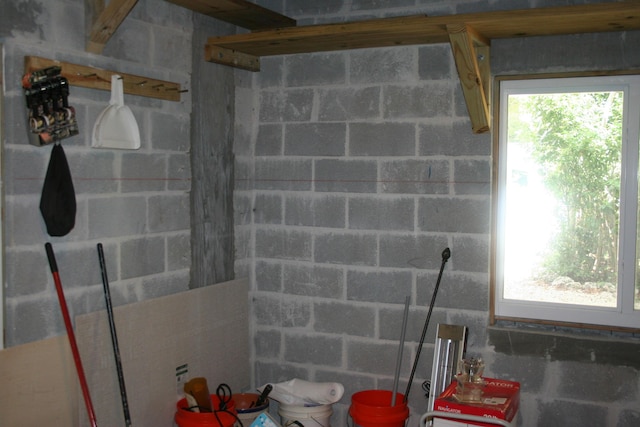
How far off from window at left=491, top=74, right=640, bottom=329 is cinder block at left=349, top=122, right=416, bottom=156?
18.4 inches

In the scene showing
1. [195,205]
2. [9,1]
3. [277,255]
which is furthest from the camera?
[277,255]

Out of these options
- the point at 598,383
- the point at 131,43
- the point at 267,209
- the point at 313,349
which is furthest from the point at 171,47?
the point at 598,383

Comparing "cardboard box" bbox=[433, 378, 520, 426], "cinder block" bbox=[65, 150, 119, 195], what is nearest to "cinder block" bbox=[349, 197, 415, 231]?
"cardboard box" bbox=[433, 378, 520, 426]

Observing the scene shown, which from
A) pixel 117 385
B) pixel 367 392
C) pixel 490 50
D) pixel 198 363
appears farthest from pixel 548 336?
pixel 117 385

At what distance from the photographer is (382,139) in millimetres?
3904

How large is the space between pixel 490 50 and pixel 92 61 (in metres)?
1.92

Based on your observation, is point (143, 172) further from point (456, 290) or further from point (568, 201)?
point (568, 201)

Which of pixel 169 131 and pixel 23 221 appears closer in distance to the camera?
pixel 23 221

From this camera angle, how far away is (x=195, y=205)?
3797mm

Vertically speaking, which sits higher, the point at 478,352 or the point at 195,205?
the point at 195,205

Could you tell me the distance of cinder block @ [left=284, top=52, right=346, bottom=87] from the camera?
3998 mm

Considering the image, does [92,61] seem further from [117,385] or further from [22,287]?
[117,385]

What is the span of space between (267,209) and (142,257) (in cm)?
98

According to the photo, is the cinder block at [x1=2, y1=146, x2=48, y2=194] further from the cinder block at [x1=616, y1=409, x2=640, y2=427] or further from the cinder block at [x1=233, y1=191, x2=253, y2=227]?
the cinder block at [x1=616, y1=409, x2=640, y2=427]
